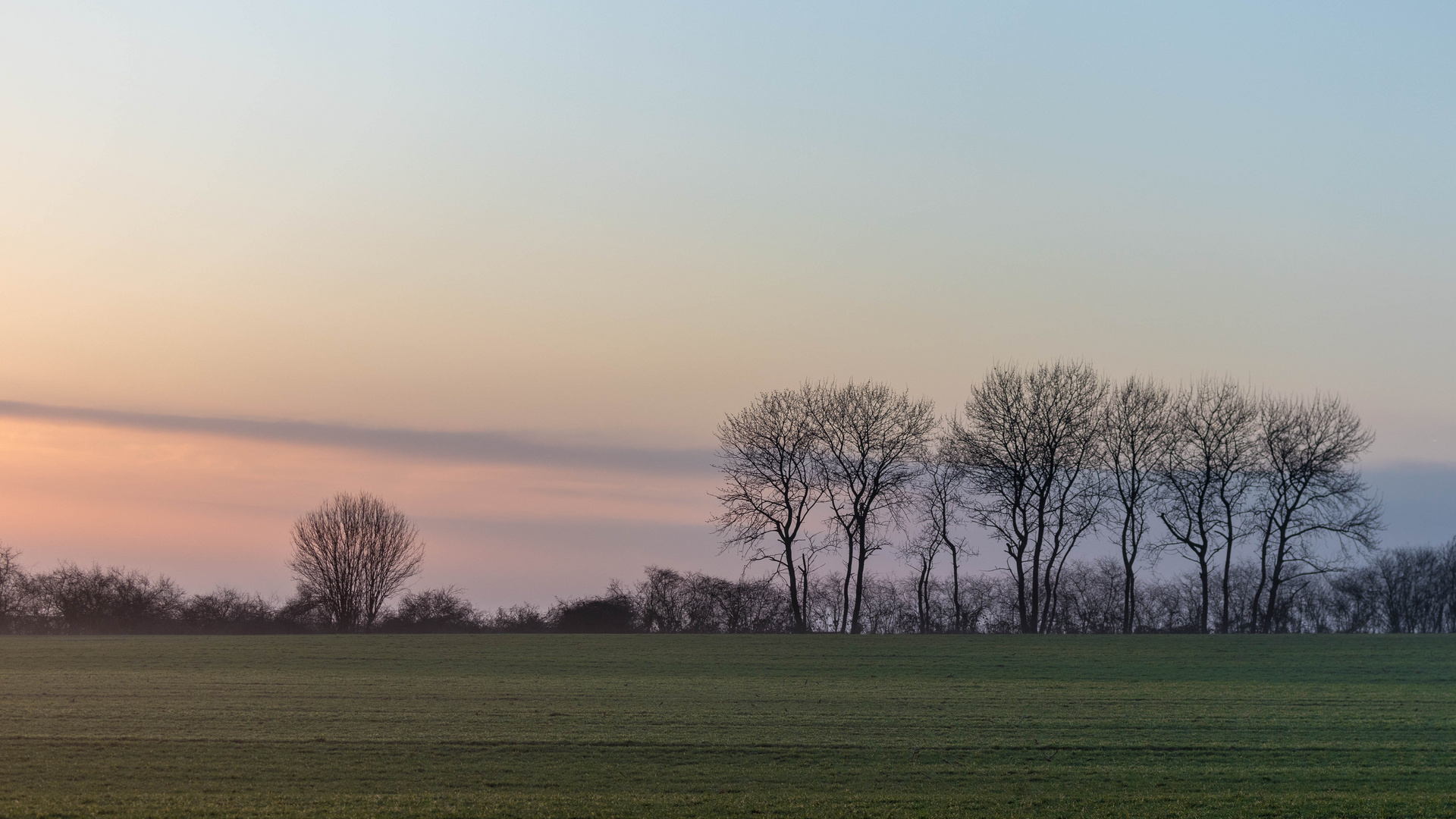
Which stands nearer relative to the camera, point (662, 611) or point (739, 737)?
point (739, 737)

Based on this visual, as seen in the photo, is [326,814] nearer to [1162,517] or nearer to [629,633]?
[629,633]

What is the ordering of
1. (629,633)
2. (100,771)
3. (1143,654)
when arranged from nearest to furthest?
(100,771)
(1143,654)
(629,633)

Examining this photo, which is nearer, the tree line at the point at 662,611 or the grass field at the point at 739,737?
the grass field at the point at 739,737

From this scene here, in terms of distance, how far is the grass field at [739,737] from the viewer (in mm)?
17594

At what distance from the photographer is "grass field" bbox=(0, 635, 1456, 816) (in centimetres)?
1759

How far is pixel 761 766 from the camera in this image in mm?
20422

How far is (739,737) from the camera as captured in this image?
23.6 m

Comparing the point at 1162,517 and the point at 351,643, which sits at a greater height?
the point at 1162,517

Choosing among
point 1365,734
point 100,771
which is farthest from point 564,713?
Result: point 1365,734

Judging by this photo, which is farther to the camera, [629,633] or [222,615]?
[222,615]

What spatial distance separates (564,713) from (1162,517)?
4744 cm

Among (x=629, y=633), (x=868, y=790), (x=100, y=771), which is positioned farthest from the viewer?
(x=629, y=633)

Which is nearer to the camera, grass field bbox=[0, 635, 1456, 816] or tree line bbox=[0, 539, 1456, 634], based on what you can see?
grass field bbox=[0, 635, 1456, 816]

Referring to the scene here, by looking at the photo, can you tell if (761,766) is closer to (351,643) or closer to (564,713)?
(564,713)
